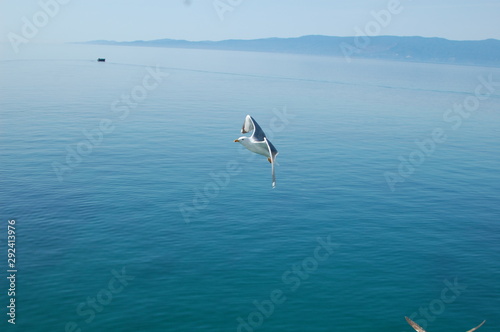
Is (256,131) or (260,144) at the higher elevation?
(256,131)

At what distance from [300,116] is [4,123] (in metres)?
102

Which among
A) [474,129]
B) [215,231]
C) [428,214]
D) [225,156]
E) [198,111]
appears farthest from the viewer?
[198,111]

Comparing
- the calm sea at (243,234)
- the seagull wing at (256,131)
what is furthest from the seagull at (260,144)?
the calm sea at (243,234)

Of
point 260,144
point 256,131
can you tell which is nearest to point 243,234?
point 256,131

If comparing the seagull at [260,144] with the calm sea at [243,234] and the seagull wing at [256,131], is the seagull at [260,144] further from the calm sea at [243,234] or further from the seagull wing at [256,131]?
the calm sea at [243,234]

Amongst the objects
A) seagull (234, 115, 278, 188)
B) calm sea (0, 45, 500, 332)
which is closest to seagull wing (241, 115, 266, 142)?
seagull (234, 115, 278, 188)

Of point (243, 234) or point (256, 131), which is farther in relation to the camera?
point (243, 234)

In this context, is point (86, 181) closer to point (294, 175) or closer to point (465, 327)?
point (294, 175)

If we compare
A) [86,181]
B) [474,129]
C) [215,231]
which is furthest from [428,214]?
[474,129]

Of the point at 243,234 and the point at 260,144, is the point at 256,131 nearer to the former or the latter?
the point at 260,144

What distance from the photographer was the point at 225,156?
124 m

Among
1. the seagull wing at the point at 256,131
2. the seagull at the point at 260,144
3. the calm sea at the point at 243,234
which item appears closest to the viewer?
the seagull at the point at 260,144

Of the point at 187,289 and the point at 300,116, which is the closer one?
the point at 187,289

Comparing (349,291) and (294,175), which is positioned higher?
(294,175)
